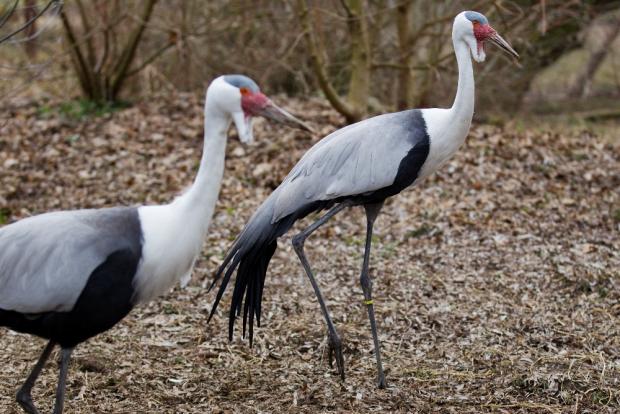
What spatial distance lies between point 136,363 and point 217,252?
5.25ft

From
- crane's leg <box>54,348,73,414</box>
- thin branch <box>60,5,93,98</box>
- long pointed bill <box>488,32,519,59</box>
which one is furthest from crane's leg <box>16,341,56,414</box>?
thin branch <box>60,5,93,98</box>

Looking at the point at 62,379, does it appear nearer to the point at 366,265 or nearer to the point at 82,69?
the point at 366,265

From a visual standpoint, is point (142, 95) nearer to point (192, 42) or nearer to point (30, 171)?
point (192, 42)

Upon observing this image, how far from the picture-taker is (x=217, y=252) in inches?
240

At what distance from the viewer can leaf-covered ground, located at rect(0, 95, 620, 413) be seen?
4.29 metres

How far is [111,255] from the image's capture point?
340cm

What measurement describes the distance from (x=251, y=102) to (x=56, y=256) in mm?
971

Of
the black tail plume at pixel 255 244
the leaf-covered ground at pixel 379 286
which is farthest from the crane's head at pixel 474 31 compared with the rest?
the leaf-covered ground at pixel 379 286

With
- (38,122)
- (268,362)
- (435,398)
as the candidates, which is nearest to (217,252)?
(268,362)

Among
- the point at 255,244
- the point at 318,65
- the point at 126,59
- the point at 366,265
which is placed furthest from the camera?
the point at 126,59

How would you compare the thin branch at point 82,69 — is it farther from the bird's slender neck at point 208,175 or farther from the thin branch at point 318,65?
the bird's slender neck at point 208,175

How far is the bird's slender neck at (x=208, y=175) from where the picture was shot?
11.3 ft

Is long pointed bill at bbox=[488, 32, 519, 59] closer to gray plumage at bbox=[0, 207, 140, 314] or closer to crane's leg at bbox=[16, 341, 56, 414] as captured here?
gray plumage at bbox=[0, 207, 140, 314]

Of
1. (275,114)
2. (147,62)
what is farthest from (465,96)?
(147,62)
